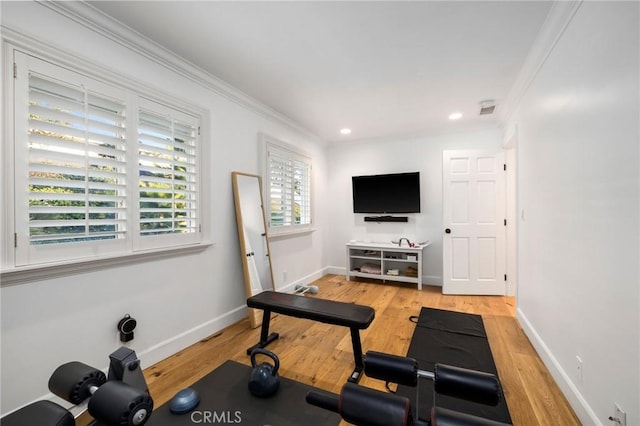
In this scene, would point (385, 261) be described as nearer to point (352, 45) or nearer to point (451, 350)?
point (451, 350)

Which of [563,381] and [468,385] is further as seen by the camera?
[563,381]

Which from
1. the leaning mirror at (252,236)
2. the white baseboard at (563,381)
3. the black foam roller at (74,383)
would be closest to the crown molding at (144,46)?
the leaning mirror at (252,236)

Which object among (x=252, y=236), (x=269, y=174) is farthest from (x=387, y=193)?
(x=252, y=236)

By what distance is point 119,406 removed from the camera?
2.75 feet

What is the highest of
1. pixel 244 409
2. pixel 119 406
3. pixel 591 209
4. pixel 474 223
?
pixel 591 209

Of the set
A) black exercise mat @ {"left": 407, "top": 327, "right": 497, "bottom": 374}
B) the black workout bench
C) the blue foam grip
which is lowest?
black exercise mat @ {"left": 407, "top": 327, "right": 497, "bottom": 374}

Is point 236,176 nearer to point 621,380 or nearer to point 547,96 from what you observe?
point 547,96

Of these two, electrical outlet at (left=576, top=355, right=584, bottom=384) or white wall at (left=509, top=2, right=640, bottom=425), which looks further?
electrical outlet at (left=576, top=355, right=584, bottom=384)

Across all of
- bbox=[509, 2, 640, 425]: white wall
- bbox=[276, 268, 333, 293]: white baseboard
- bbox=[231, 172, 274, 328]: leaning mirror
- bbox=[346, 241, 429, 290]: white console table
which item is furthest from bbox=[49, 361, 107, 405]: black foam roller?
bbox=[346, 241, 429, 290]: white console table

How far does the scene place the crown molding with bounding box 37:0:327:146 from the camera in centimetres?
171

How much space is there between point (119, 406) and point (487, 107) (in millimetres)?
4164

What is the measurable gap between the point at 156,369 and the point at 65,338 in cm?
67

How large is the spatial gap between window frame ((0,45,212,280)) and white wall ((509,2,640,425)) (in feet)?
9.18

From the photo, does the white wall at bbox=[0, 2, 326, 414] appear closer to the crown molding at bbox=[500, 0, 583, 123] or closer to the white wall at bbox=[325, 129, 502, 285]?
the white wall at bbox=[325, 129, 502, 285]
